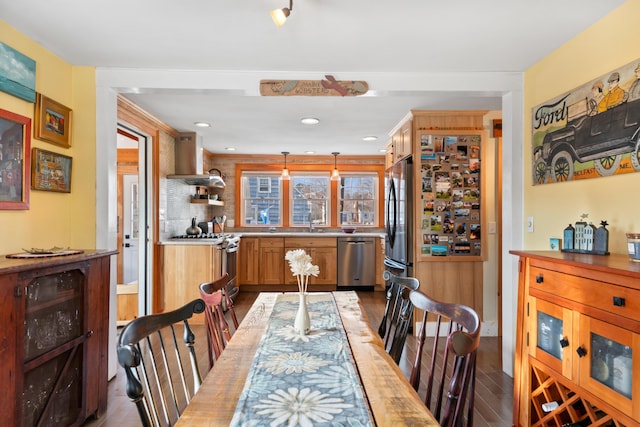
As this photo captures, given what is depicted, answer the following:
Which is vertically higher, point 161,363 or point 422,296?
point 422,296

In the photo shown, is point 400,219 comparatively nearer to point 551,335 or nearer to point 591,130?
point 591,130

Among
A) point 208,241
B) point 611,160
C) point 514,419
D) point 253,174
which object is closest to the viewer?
point 611,160

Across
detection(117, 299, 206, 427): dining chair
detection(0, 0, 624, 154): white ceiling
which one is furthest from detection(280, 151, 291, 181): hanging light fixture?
detection(117, 299, 206, 427): dining chair

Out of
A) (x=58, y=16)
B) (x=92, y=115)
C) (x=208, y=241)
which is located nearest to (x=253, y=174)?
(x=208, y=241)

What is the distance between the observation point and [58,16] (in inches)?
80.1

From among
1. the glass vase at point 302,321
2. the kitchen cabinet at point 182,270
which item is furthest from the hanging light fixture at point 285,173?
the glass vase at point 302,321

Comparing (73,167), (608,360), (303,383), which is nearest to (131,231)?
(73,167)

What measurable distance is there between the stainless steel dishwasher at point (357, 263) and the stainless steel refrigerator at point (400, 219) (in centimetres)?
157

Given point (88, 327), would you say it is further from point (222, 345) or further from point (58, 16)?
point (58, 16)

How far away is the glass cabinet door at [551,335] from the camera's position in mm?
1717

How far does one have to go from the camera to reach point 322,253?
6188mm

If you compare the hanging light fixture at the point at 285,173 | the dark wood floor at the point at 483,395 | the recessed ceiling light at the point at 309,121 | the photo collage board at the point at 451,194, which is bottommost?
the dark wood floor at the point at 483,395

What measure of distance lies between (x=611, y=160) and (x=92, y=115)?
127 inches

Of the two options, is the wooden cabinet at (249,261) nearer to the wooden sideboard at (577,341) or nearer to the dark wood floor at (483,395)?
the dark wood floor at (483,395)
